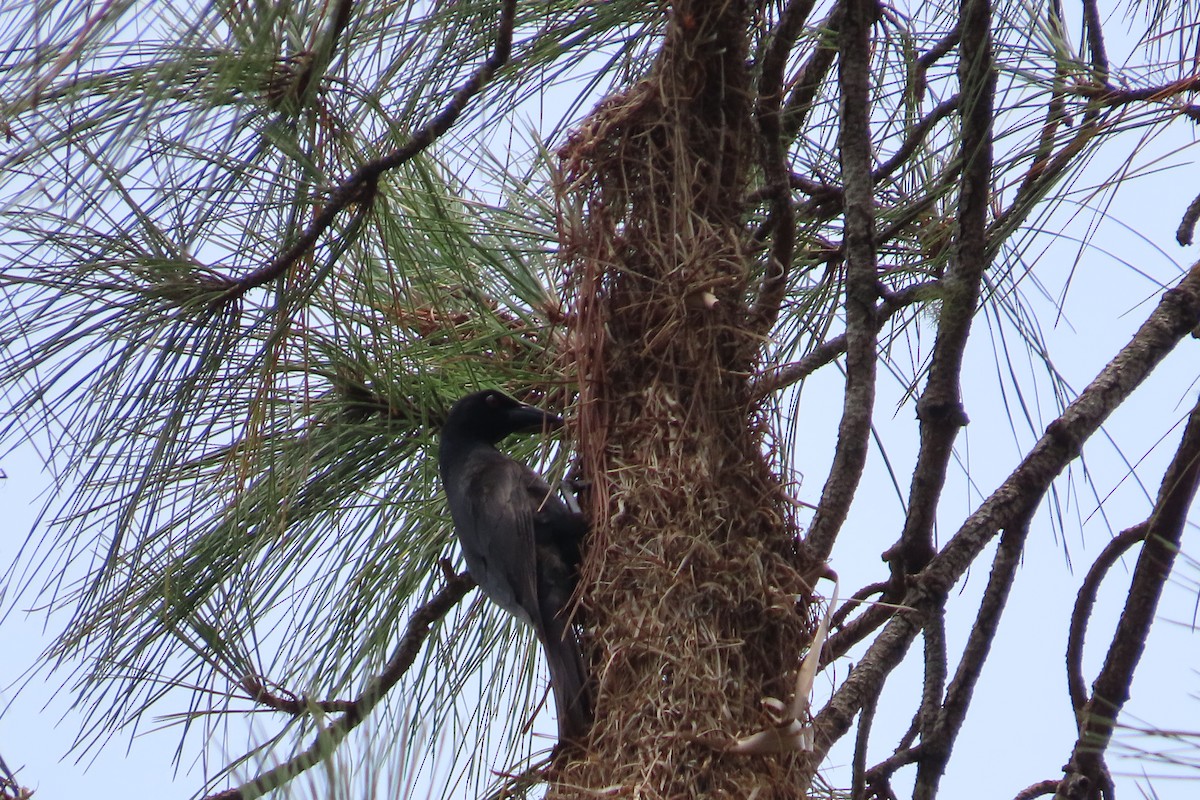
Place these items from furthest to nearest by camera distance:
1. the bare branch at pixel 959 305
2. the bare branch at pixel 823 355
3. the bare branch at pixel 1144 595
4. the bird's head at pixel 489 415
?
the bird's head at pixel 489 415 < the bare branch at pixel 823 355 < the bare branch at pixel 959 305 < the bare branch at pixel 1144 595

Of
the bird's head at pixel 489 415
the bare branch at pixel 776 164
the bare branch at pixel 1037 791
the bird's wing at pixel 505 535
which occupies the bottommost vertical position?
the bare branch at pixel 1037 791

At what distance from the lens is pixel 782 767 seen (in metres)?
2.22

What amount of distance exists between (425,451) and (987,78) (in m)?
1.50

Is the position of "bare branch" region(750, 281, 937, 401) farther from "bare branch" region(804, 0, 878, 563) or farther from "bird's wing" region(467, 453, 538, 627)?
"bird's wing" region(467, 453, 538, 627)

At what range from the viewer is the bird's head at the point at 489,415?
2.97 metres

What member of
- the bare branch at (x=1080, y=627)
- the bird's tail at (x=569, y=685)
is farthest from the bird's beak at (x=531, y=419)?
the bare branch at (x=1080, y=627)

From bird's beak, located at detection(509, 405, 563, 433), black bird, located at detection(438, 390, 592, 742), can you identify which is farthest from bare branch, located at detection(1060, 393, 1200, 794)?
bird's beak, located at detection(509, 405, 563, 433)

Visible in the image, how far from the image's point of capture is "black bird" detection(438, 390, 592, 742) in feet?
9.41

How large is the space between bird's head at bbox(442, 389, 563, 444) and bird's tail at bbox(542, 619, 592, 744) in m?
0.49

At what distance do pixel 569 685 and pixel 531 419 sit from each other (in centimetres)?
70

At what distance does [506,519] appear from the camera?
290cm

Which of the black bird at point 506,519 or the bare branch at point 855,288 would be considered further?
the black bird at point 506,519

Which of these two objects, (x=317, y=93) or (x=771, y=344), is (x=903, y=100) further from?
(x=317, y=93)

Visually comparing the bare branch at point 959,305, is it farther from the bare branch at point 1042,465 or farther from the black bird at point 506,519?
the black bird at point 506,519
